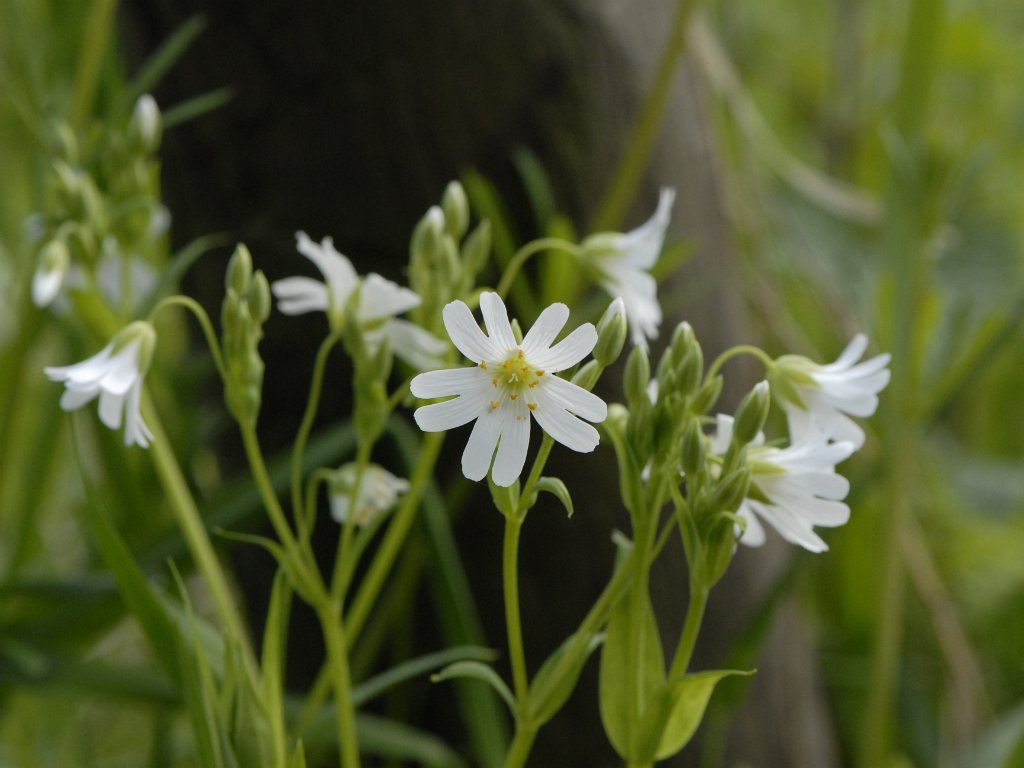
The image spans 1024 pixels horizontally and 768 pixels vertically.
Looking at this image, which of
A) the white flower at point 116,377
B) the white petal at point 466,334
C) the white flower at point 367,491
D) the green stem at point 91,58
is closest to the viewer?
the white petal at point 466,334

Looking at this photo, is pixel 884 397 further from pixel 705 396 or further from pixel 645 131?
pixel 705 396

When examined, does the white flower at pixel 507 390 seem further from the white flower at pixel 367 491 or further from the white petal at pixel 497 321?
the white flower at pixel 367 491

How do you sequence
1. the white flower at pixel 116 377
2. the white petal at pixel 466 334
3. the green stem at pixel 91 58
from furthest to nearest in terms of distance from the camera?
the green stem at pixel 91 58, the white flower at pixel 116 377, the white petal at pixel 466 334

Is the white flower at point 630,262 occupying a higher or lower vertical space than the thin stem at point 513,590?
higher

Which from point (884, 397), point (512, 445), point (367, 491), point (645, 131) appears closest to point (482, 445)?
point (512, 445)

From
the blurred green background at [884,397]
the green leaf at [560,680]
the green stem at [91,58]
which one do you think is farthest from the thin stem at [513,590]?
the green stem at [91,58]

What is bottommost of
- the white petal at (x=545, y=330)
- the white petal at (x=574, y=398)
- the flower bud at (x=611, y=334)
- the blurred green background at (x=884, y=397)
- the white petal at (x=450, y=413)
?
the blurred green background at (x=884, y=397)

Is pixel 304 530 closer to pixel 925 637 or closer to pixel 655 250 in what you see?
pixel 655 250
